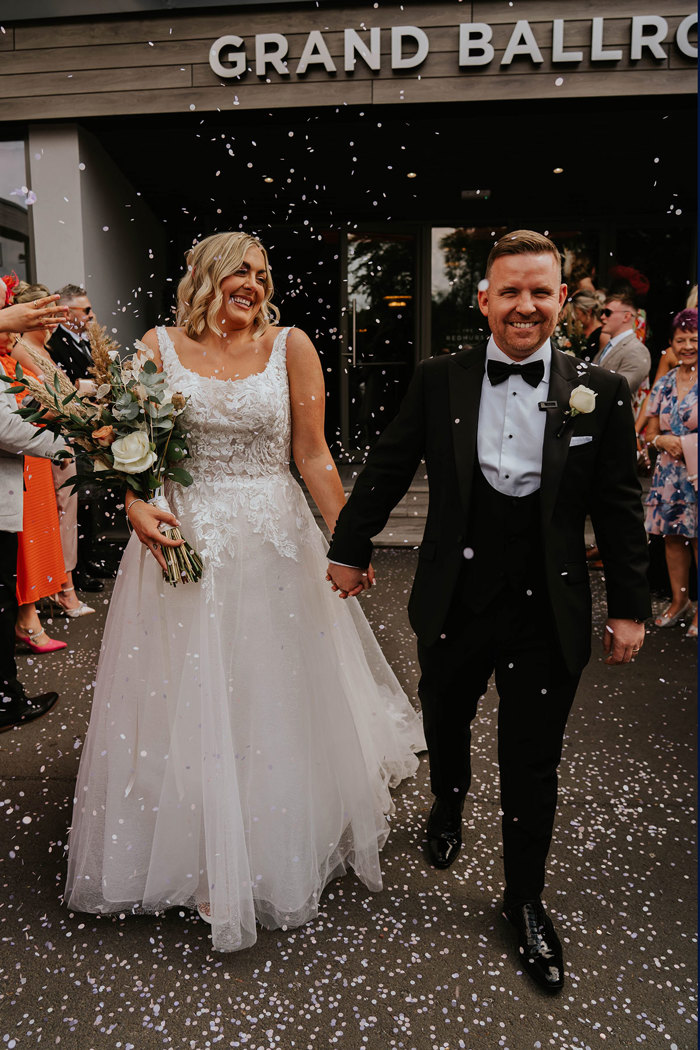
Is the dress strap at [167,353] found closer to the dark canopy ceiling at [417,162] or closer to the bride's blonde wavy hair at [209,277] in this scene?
the bride's blonde wavy hair at [209,277]

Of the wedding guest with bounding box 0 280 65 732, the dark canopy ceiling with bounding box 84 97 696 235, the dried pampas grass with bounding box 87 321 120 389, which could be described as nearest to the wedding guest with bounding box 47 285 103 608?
the wedding guest with bounding box 0 280 65 732

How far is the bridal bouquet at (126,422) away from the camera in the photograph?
2.18 meters

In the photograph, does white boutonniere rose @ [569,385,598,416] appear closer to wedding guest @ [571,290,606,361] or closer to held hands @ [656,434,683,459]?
held hands @ [656,434,683,459]

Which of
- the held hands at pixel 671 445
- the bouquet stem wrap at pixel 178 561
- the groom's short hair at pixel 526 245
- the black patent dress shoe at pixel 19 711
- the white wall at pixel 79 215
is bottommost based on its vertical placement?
the black patent dress shoe at pixel 19 711

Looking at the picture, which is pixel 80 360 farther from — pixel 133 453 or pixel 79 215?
pixel 133 453

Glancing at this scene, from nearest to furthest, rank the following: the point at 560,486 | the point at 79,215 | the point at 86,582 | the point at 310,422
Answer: the point at 560,486
the point at 310,422
the point at 86,582
the point at 79,215

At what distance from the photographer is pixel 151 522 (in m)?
2.21

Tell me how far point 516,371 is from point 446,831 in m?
1.56

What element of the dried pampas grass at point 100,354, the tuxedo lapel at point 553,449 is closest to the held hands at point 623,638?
the tuxedo lapel at point 553,449

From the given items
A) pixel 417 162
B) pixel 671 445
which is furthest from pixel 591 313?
pixel 417 162

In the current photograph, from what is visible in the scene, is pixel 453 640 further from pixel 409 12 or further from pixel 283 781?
pixel 409 12

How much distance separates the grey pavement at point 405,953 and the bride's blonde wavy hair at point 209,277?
6.14 ft

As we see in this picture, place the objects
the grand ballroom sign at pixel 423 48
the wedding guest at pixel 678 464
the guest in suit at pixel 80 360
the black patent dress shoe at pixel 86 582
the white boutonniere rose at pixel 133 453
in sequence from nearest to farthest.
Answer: the white boutonniere rose at pixel 133 453 < the wedding guest at pixel 678 464 < the guest in suit at pixel 80 360 < the black patent dress shoe at pixel 86 582 < the grand ballroom sign at pixel 423 48

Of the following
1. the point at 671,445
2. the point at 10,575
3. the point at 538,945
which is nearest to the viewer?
the point at 538,945
